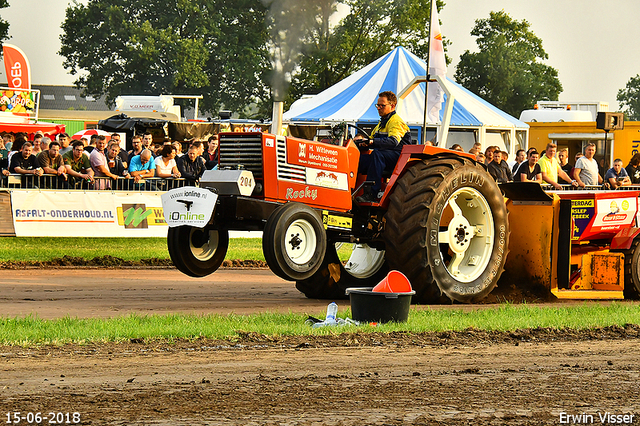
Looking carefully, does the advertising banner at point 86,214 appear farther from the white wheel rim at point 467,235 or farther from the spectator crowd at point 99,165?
the white wheel rim at point 467,235

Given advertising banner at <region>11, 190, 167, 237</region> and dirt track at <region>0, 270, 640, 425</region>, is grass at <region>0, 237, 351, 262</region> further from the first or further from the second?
dirt track at <region>0, 270, 640, 425</region>

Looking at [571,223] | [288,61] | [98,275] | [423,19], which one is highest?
[423,19]

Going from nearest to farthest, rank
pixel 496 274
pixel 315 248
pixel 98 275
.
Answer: pixel 315 248 → pixel 496 274 → pixel 98 275

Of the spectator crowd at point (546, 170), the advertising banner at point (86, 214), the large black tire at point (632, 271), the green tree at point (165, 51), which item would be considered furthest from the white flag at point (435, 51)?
the green tree at point (165, 51)

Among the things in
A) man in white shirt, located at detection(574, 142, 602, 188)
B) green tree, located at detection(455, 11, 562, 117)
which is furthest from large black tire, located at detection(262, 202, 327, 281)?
green tree, located at detection(455, 11, 562, 117)

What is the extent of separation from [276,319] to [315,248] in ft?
3.12

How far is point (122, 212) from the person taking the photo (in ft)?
52.2

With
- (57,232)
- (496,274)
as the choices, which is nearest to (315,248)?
(496,274)

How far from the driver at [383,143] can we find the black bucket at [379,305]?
2184 millimetres

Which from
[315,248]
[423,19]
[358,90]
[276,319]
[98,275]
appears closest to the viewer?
[276,319]

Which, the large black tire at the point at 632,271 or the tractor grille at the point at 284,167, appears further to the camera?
the large black tire at the point at 632,271

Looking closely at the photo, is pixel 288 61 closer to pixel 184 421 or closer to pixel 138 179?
pixel 138 179

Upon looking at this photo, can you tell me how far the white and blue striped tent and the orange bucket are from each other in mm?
16451

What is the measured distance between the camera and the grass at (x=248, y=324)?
23.3ft
